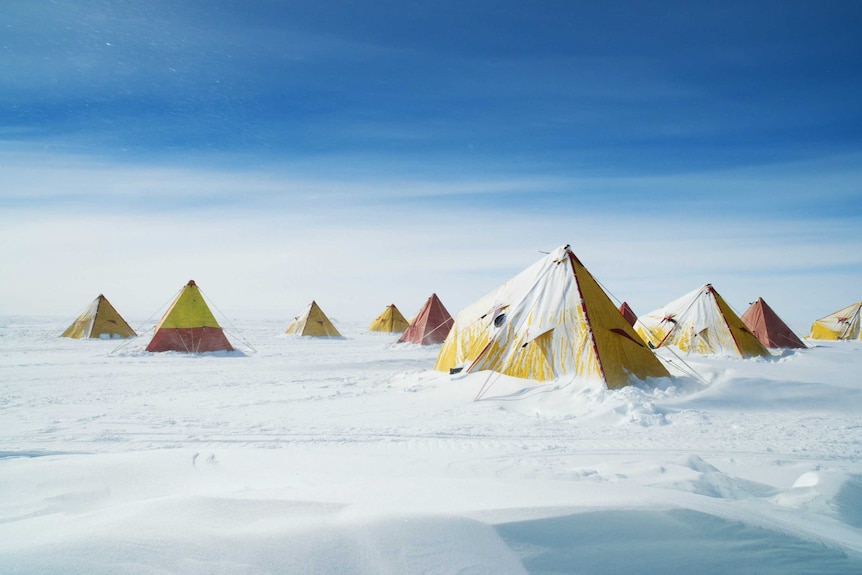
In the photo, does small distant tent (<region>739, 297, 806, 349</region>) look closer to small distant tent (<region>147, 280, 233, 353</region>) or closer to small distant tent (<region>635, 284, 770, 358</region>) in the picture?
small distant tent (<region>635, 284, 770, 358</region>)

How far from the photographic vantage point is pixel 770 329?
22.2 meters

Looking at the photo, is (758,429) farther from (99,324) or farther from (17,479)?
(99,324)

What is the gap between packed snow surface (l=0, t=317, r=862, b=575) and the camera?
2.41m

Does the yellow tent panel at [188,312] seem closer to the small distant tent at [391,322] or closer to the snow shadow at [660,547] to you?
the small distant tent at [391,322]

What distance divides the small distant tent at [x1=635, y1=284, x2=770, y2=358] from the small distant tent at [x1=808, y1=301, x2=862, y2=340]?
18064 millimetres

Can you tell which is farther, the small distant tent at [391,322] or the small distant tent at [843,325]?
the small distant tent at [391,322]

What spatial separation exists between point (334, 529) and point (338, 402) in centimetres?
738

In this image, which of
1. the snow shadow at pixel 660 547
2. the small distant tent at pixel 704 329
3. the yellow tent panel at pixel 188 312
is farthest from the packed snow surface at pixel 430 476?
the yellow tent panel at pixel 188 312

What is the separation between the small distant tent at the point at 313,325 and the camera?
3008cm

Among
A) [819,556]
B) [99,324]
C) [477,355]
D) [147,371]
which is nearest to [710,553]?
[819,556]

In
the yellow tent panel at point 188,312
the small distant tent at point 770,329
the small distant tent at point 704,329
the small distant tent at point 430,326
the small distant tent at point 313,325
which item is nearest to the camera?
the small distant tent at point 704,329

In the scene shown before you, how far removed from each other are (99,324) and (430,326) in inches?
683

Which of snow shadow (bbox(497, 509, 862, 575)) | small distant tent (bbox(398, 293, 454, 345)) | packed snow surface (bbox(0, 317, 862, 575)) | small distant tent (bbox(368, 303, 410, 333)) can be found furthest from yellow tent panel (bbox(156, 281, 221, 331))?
snow shadow (bbox(497, 509, 862, 575))

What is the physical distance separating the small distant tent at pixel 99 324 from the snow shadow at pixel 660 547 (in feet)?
94.2
